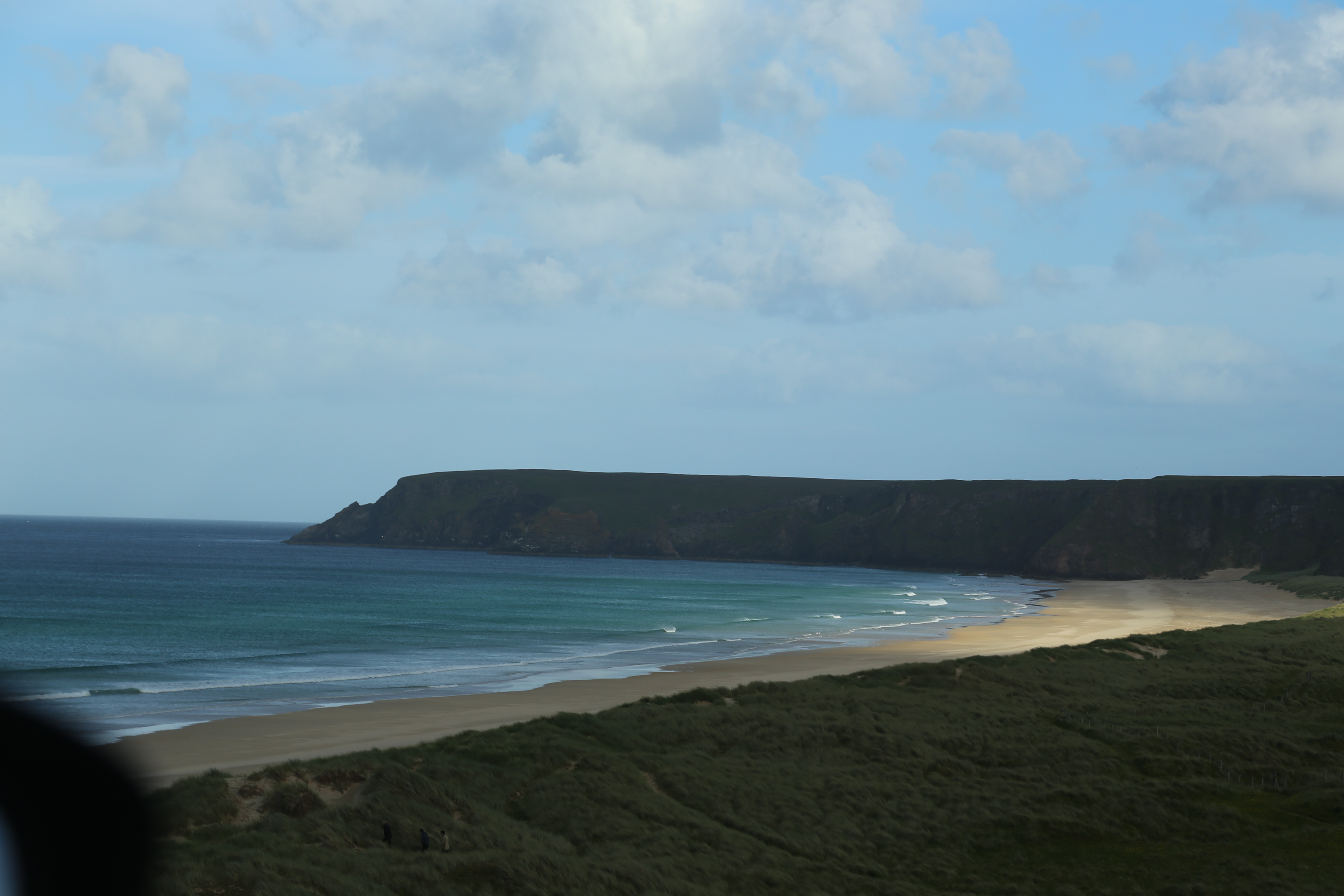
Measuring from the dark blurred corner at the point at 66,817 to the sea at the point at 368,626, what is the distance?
1033 cm

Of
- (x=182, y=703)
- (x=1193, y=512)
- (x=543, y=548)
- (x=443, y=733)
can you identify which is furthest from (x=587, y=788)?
(x=543, y=548)

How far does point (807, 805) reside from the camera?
56.4 ft

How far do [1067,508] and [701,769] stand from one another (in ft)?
471

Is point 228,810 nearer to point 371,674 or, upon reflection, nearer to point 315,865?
point 315,865

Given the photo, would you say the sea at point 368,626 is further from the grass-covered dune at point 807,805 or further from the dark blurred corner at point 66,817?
the grass-covered dune at point 807,805

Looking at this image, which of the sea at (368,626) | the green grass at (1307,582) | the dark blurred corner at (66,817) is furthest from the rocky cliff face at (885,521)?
the dark blurred corner at (66,817)

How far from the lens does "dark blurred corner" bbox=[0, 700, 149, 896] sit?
10.3 meters

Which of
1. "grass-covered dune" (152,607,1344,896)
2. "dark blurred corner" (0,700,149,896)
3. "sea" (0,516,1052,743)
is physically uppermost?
"dark blurred corner" (0,700,149,896)

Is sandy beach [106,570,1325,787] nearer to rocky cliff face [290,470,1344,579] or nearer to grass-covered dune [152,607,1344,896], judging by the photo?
grass-covered dune [152,607,1344,896]

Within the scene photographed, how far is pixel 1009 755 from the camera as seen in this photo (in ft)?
69.3

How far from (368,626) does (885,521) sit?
390 ft

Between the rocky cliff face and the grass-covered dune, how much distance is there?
107 meters

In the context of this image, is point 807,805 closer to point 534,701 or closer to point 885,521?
point 534,701

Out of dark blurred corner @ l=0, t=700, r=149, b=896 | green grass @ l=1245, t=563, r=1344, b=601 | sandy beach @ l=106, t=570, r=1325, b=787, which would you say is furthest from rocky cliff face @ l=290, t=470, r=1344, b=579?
dark blurred corner @ l=0, t=700, r=149, b=896
